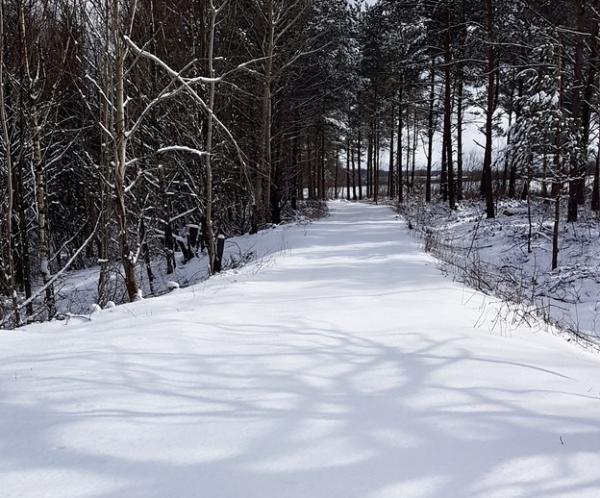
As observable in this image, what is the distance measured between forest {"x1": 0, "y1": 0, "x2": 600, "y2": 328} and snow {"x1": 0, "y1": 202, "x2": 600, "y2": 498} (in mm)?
2906

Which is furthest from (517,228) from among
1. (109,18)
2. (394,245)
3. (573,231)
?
(109,18)

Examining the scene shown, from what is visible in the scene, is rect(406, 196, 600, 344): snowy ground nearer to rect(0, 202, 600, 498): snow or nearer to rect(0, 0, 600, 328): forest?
rect(0, 0, 600, 328): forest

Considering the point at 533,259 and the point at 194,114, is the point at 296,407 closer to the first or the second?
the point at 194,114

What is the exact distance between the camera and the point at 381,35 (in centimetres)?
2898

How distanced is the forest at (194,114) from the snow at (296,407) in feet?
9.54

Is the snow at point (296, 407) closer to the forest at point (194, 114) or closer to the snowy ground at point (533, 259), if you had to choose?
the forest at point (194, 114)

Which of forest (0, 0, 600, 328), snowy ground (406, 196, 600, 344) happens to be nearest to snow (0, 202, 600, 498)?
forest (0, 0, 600, 328)

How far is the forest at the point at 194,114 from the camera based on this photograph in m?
7.24

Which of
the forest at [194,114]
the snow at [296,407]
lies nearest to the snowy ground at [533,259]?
the forest at [194,114]

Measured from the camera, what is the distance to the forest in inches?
285

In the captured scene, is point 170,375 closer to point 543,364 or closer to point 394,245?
point 543,364

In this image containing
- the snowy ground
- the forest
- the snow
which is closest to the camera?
the snow

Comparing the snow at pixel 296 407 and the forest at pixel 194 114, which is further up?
the forest at pixel 194 114

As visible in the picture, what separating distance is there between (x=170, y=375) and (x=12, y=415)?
0.91 meters
